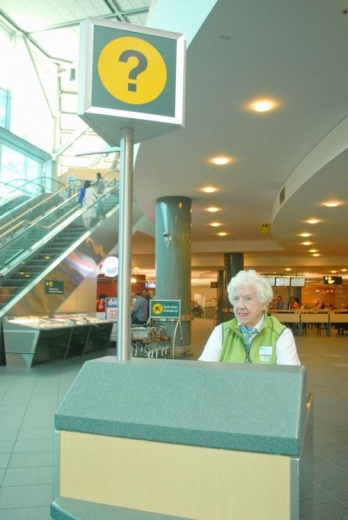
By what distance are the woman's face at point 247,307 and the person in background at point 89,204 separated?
13.4 meters

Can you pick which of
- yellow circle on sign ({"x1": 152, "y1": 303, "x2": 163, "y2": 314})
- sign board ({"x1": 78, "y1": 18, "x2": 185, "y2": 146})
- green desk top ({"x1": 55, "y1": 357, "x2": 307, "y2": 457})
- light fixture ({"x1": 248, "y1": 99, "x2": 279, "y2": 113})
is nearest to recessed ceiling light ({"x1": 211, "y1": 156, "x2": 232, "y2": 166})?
light fixture ({"x1": 248, "y1": 99, "x2": 279, "y2": 113})

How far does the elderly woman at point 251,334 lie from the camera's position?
9.60 feet

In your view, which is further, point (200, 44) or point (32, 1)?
point (32, 1)

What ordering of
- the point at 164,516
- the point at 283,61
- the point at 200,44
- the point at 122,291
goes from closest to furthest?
the point at 164,516
the point at 122,291
the point at 200,44
the point at 283,61

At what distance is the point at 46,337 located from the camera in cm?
1133

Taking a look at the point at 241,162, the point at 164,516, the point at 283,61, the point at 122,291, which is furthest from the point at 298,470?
the point at 241,162

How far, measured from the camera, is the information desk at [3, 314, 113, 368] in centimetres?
1085

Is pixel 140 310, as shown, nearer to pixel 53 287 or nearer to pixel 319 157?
pixel 53 287

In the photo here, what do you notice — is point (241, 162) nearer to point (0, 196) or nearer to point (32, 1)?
point (0, 196)

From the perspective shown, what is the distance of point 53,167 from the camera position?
95.5 feet

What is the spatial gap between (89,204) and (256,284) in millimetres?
14492

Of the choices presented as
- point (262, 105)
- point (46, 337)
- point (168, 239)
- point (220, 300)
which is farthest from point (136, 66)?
point (220, 300)

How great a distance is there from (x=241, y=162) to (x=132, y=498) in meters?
9.03

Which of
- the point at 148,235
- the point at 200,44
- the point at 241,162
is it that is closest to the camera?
the point at 200,44
